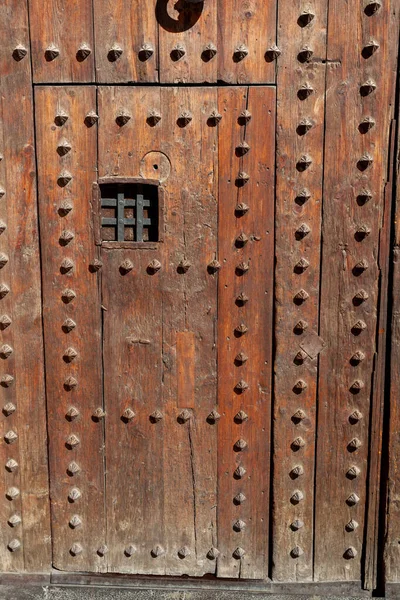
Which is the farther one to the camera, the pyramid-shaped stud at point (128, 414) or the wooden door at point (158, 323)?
the pyramid-shaped stud at point (128, 414)

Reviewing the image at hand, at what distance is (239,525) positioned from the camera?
89.6 inches

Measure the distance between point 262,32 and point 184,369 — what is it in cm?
109

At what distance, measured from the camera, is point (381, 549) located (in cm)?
229

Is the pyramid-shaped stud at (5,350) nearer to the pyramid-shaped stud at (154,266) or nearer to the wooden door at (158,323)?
the wooden door at (158,323)

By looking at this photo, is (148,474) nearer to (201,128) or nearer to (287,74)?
(201,128)

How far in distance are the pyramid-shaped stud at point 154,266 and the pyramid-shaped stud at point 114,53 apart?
2.07 feet

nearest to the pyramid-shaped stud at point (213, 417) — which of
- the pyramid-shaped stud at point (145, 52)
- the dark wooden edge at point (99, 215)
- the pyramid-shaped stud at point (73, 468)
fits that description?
the pyramid-shaped stud at point (73, 468)

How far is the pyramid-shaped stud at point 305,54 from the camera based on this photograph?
6.58 ft

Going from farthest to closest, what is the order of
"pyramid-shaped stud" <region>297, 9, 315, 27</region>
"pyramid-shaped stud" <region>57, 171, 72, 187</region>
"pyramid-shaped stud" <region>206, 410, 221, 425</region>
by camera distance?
"pyramid-shaped stud" <region>206, 410, 221, 425</region>
"pyramid-shaped stud" <region>57, 171, 72, 187</region>
"pyramid-shaped stud" <region>297, 9, 315, 27</region>

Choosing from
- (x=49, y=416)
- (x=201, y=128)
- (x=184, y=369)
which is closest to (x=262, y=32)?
(x=201, y=128)

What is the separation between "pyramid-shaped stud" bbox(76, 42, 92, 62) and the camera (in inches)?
79.9

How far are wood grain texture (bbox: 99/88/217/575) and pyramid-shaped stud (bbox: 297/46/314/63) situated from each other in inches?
11.3

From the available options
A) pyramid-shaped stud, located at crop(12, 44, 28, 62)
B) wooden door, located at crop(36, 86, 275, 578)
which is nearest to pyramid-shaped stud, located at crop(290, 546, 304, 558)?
wooden door, located at crop(36, 86, 275, 578)

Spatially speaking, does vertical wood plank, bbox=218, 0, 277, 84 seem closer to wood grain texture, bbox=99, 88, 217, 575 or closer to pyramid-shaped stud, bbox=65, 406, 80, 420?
wood grain texture, bbox=99, 88, 217, 575
